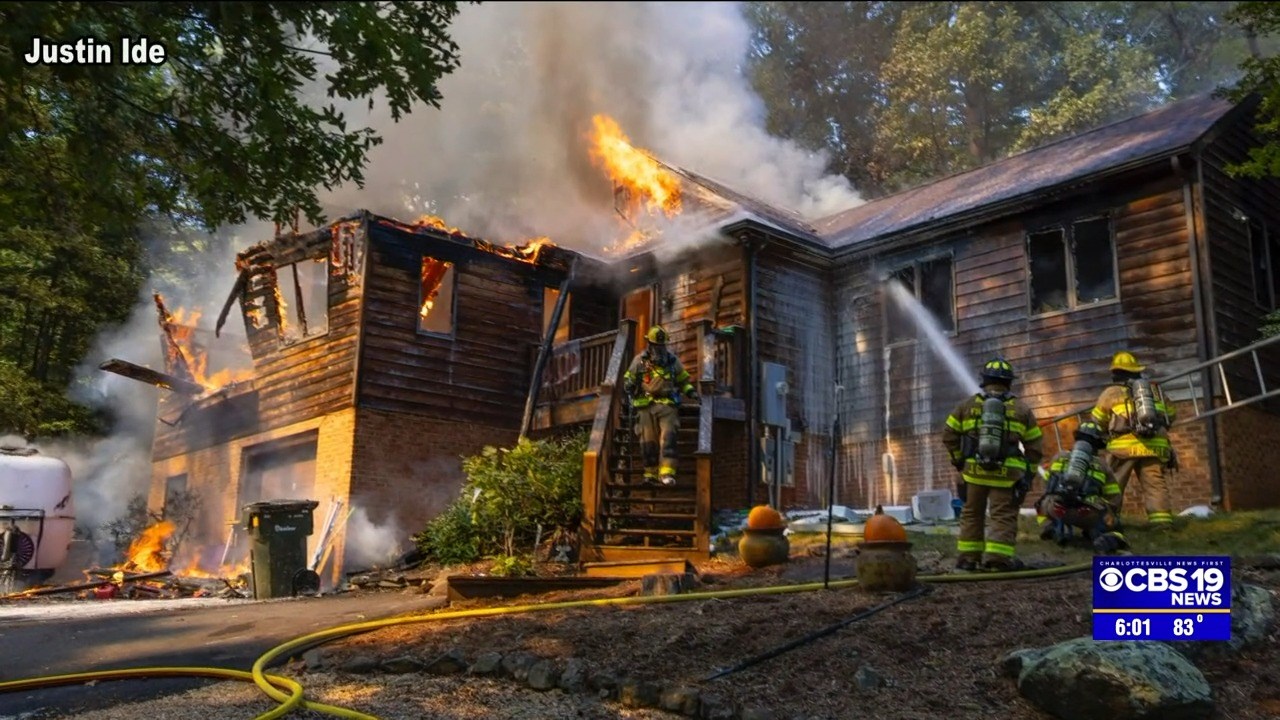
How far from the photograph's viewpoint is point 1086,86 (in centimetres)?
3164

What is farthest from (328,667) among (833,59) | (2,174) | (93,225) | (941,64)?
(833,59)

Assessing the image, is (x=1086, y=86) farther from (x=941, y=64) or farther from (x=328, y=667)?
(x=328, y=667)

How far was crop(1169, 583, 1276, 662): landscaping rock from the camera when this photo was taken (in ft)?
16.3

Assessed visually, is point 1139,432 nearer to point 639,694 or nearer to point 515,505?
point 639,694

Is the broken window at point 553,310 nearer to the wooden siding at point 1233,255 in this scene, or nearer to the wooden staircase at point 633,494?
the wooden staircase at point 633,494

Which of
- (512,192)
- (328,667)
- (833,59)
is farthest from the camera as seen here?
(833,59)

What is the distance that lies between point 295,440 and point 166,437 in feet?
21.1

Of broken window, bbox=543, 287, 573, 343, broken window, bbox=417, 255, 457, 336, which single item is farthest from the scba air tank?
broken window, bbox=543, 287, 573, 343

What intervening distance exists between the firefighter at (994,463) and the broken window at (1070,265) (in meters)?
5.80

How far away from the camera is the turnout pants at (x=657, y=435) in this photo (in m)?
10.2

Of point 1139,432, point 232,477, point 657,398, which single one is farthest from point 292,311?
point 1139,432

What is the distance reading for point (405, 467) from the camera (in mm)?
14609

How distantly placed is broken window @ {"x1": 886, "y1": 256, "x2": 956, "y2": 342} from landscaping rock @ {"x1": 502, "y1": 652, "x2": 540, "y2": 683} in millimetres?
10123

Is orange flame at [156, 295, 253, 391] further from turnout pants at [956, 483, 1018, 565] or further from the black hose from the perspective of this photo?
the black hose
